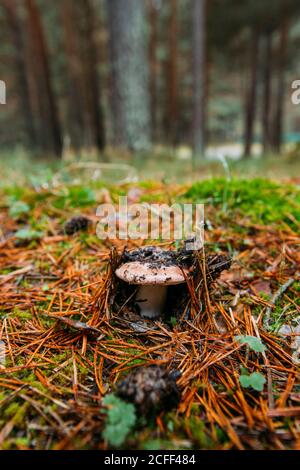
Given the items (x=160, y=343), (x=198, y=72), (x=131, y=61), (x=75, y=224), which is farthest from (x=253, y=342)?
(x=198, y=72)

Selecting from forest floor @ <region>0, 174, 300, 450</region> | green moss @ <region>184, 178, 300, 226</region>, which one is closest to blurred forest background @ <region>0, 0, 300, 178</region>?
green moss @ <region>184, 178, 300, 226</region>

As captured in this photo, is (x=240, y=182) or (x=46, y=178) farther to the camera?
(x=46, y=178)

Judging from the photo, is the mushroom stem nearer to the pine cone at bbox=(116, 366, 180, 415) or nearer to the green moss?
the pine cone at bbox=(116, 366, 180, 415)

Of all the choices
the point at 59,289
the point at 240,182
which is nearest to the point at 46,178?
the point at 59,289

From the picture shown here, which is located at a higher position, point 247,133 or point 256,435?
point 247,133

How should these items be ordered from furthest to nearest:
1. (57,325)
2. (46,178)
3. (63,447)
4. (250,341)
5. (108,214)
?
(46,178) < (108,214) < (57,325) < (250,341) < (63,447)

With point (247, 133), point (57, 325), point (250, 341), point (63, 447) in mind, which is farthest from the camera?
point (247, 133)
